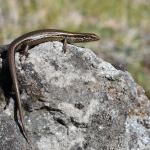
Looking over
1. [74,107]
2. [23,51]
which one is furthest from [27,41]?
[74,107]

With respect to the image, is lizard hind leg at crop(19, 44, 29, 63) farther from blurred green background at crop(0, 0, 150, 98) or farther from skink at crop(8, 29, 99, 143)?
blurred green background at crop(0, 0, 150, 98)

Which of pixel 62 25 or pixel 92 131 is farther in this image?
pixel 62 25

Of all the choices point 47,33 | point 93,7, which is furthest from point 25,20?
point 47,33

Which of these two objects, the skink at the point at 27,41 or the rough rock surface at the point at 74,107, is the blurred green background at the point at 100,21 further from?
the rough rock surface at the point at 74,107

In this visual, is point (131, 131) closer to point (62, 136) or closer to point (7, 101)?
point (62, 136)

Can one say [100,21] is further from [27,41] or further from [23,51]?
A: [23,51]
